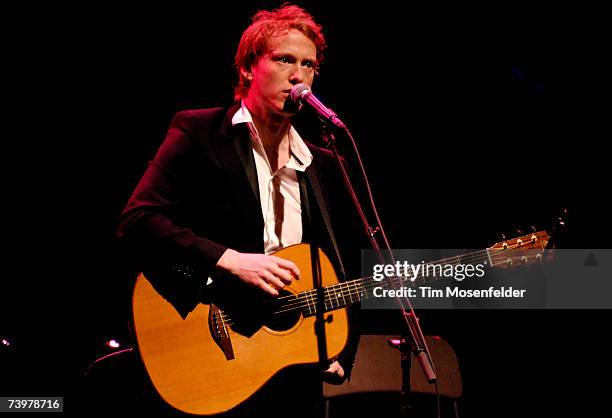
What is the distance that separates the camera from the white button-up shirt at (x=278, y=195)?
7.13 ft

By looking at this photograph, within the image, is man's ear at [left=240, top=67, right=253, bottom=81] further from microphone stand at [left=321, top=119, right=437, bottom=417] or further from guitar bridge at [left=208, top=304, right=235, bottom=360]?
guitar bridge at [left=208, top=304, right=235, bottom=360]

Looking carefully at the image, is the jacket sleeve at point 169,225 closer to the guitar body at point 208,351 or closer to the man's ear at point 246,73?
the guitar body at point 208,351

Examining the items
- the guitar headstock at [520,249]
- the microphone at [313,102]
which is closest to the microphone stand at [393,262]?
the microphone at [313,102]

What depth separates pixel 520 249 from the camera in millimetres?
2355

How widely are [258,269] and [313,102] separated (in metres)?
0.67

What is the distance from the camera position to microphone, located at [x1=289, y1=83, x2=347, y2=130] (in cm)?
176

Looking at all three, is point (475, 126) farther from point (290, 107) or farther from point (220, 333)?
point (220, 333)

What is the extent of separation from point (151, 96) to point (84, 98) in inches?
15.7

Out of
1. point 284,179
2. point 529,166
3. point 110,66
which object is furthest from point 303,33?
point 529,166

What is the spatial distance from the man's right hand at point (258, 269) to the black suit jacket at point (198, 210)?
0.05 metres

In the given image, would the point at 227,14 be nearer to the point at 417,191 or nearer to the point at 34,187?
the point at 34,187

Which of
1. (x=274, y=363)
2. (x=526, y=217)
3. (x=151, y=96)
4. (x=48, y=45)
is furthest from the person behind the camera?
(x=526, y=217)

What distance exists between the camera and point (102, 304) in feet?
10.1

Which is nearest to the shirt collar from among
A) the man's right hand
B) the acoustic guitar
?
the acoustic guitar
